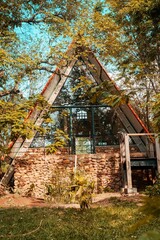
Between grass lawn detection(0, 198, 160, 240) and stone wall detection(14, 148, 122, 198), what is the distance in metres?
5.09

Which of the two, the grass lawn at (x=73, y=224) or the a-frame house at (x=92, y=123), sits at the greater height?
the a-frame house at (x=92, y=123)

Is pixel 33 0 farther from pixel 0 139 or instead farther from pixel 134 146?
pixel 134 146

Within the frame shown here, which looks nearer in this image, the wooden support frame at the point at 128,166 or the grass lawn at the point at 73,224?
the grass lawn at the point at 73,224

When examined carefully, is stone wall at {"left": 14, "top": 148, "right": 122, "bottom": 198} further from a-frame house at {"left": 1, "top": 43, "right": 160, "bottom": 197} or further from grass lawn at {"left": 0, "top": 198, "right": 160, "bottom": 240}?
grass lawn at {"left": 0, "top": 198, "right": 160, "bottom": 240}

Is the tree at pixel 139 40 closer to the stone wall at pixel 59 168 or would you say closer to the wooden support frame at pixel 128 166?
the wooden support frame at pixel 128 166

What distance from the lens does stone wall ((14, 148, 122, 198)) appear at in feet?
42.0

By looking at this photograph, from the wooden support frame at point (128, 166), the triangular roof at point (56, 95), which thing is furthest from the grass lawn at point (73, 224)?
the triangular roof at point (56, 95)

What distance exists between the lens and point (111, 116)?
49.1 feet

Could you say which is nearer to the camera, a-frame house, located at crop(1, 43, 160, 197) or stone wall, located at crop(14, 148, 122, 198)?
a-frame house, located at crop(1, 43, 160, 197)

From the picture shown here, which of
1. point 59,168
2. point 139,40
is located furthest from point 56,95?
point 139,40

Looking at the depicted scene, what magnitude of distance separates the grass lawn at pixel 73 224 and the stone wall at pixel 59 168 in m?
5.09

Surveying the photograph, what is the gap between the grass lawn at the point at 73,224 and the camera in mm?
5000

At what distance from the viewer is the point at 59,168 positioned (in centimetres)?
1291

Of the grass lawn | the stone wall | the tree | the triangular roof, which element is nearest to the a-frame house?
the triangular roof
